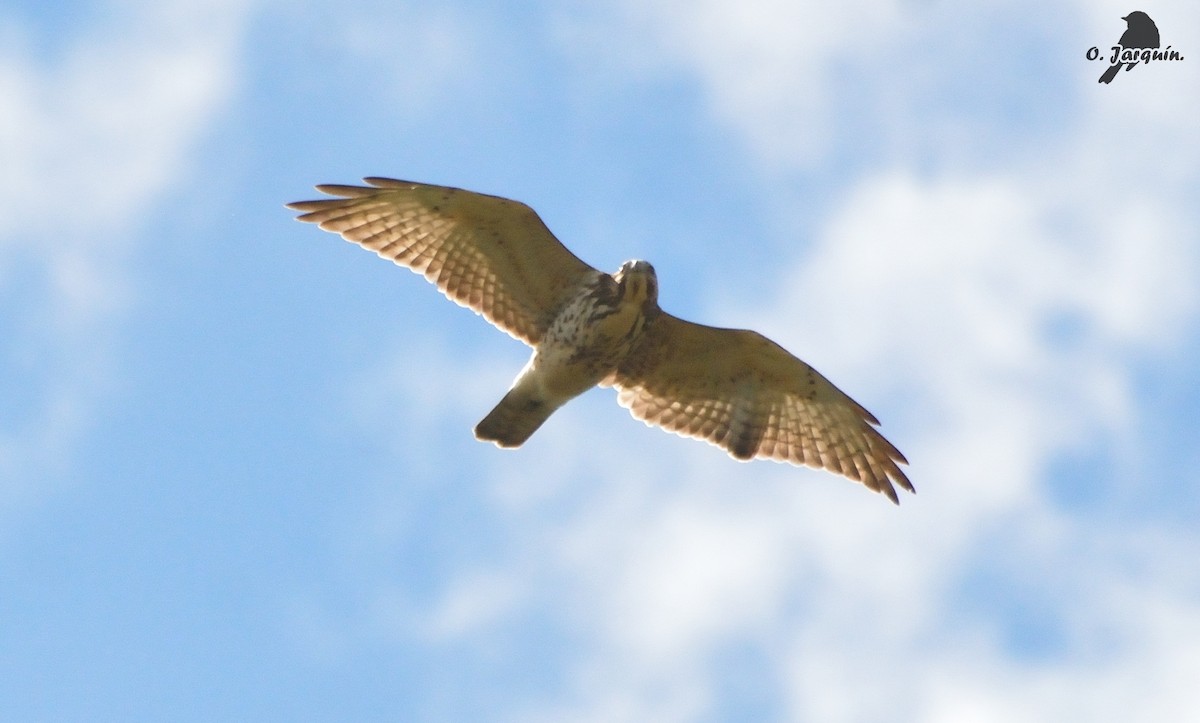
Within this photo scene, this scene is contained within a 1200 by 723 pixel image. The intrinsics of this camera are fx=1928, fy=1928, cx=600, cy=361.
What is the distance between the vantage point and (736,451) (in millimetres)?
14422

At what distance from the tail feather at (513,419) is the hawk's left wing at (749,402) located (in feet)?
2.27

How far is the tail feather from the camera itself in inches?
536

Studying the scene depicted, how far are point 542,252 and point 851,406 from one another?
2.67m

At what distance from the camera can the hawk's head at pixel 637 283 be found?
13.2 m

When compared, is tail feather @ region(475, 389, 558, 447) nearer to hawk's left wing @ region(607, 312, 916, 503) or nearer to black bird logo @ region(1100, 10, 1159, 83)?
hawk's left wing @ region(607, 312, 916, 503)

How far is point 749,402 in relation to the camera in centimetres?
1435

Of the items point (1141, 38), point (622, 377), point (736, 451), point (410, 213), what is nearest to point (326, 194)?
point (410, 213)

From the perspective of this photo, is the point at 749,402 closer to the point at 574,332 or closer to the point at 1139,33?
the point at 574,332

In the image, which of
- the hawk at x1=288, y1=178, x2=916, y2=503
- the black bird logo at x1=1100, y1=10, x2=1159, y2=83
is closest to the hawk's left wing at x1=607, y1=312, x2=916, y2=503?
the hawk at x1=288, y1=178, x2=916, y2=503

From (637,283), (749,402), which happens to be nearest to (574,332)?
(637,283)

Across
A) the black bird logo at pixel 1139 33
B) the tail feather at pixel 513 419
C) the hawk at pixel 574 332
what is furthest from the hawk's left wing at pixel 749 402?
the black bird logo at pixel 1139 33

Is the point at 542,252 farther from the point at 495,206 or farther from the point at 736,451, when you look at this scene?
the point at 736,451

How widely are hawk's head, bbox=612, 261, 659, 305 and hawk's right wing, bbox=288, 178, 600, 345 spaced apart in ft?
1.45

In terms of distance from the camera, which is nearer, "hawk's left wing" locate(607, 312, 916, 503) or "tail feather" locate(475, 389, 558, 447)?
"tail feather" locate(475, 389, 558, 447)
